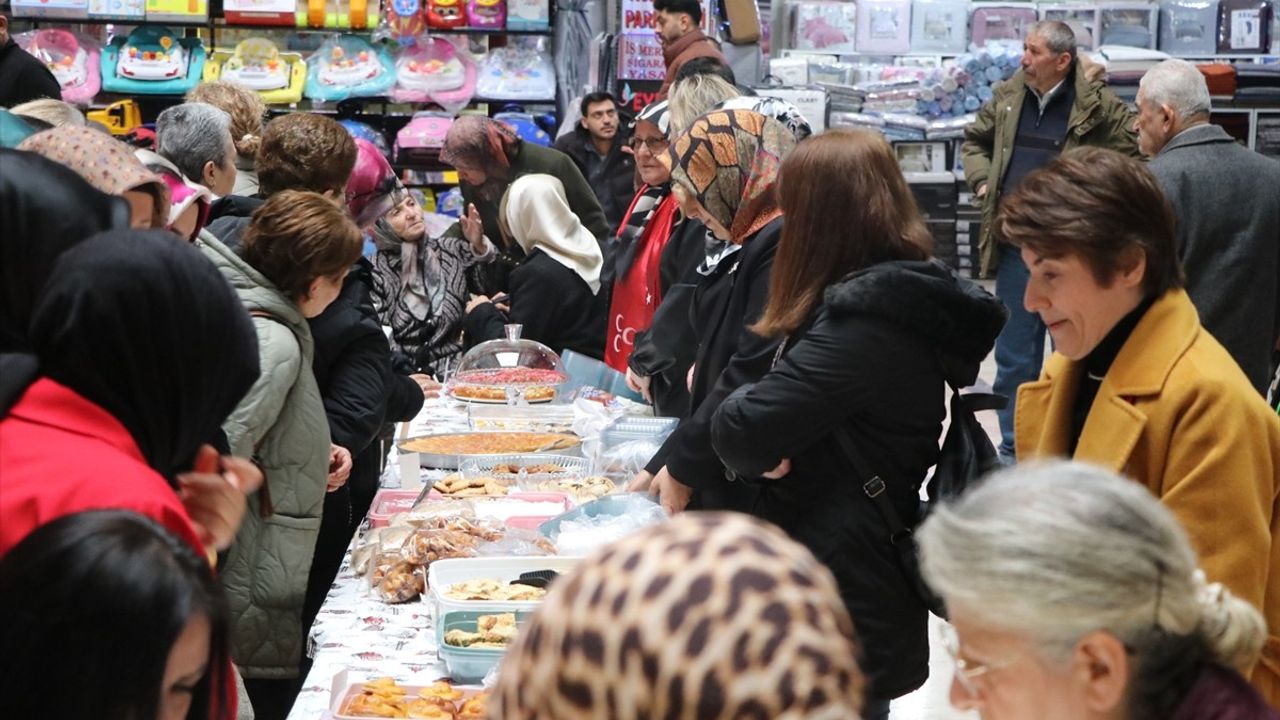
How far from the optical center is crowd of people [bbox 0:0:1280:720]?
1.09m

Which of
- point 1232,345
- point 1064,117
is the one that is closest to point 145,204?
point 1232,345

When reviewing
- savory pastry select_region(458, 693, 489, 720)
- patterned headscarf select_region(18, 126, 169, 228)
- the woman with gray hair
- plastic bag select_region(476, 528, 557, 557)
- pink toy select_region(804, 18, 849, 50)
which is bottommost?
savory pastry select_region(458, 693, 489, 720)

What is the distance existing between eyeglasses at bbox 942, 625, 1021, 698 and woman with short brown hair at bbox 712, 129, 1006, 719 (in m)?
0.95

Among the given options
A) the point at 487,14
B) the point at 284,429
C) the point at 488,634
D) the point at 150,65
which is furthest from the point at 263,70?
the point at 488,634

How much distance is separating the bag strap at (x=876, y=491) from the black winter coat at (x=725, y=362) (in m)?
0.33

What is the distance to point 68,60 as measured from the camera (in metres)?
8.70

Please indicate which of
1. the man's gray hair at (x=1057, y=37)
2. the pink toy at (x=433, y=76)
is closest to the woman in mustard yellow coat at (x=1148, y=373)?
the man's gray hair at (x=1057, y=37)

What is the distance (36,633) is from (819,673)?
635mm

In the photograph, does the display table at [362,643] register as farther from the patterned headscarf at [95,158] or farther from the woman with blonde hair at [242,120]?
the woman with blonde hair at [242,120]

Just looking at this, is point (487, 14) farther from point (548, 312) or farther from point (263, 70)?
point (548, 312)

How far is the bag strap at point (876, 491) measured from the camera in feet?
8.45

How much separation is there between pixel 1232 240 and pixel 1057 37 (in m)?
2.40

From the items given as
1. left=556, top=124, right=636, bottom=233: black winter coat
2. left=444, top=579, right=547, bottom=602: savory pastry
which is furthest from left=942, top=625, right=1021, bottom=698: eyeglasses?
left=556, top=124, right=636, bottom=233: black winter coat

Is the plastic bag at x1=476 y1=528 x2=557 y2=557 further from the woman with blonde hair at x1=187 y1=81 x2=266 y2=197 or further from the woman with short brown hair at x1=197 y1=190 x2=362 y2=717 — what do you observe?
the woman with blonde hair at x1=187 y1=81 x2=266 y2=197
